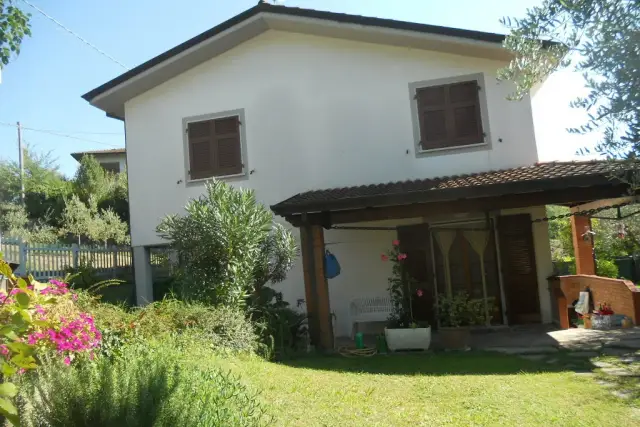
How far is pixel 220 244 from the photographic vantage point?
25.4 ft

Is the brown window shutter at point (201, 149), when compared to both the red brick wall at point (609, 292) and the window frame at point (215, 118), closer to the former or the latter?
the window frame at point (215, 118)

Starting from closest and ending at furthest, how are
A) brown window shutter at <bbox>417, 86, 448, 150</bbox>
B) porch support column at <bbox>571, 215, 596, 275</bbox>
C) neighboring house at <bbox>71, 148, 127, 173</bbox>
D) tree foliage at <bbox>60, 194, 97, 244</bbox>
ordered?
brown window shutter at <bbox>417, 86, 448, 150</bbox> → porch support column at <bbox>571, 215, 596, 275</bbox> → tree foliage at <bbox>60, 194, 97, 244</bbox> → neighboring house at <bbox>71, 148, 127, 173</bbox>

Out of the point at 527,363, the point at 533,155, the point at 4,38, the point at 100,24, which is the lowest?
the point at 527,363

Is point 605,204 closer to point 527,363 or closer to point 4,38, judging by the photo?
point 527,363

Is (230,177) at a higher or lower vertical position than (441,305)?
higher

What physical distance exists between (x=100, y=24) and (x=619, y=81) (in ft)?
34.2

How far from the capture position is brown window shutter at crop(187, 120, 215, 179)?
10.9m

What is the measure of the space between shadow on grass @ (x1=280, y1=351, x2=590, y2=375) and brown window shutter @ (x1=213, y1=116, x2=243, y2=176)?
4.50 meters

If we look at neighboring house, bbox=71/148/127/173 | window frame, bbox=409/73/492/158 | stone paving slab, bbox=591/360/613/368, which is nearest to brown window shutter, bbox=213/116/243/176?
window frame, bbox=409/73/492/158

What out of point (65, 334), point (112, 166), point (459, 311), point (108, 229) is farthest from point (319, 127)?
point (112, 166)

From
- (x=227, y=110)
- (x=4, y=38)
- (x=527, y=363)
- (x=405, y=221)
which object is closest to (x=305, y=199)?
(x=405, y=221)

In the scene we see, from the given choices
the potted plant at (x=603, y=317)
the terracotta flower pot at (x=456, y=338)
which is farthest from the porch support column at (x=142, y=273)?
the potted plant at (x=603, y=317)

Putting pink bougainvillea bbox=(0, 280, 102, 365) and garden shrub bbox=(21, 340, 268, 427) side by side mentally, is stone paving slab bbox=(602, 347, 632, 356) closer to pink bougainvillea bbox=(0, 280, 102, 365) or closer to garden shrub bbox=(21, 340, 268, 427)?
garden shrub bbox=(21, 340, 268, 427)

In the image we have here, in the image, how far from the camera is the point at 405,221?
Result: 34.0 feet
